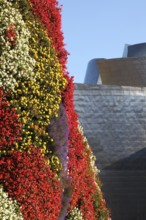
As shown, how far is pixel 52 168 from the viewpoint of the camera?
10.6 meters

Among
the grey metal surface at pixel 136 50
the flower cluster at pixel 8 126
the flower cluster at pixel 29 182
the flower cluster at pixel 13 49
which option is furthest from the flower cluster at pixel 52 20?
the grey metal surface at pixel 136 50

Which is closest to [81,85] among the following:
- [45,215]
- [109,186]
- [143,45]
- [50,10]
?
[109,186]

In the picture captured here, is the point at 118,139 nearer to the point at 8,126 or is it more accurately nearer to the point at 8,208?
the point at 8,126

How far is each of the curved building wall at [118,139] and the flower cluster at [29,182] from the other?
21.5 metres

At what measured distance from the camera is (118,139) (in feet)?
107

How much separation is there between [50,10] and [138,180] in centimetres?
2282

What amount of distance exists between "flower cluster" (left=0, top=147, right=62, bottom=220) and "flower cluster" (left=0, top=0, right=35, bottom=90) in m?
1.34

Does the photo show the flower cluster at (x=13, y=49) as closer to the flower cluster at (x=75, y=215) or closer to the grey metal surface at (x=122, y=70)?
the flower cluster at (x=75, y=215)

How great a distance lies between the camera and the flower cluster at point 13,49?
1020 centimetres

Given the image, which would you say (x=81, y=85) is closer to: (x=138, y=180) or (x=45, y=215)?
(x=138, y=180)

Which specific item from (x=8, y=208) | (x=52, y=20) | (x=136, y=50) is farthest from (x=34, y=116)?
(x=136, y=50)

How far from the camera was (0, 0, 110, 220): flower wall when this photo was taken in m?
9.97

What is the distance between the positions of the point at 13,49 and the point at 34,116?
1315 millimetres

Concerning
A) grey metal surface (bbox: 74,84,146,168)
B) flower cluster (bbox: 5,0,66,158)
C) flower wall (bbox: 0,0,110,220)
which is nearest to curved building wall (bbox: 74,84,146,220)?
grey metal surface (bbox: 74,84,146,168)
